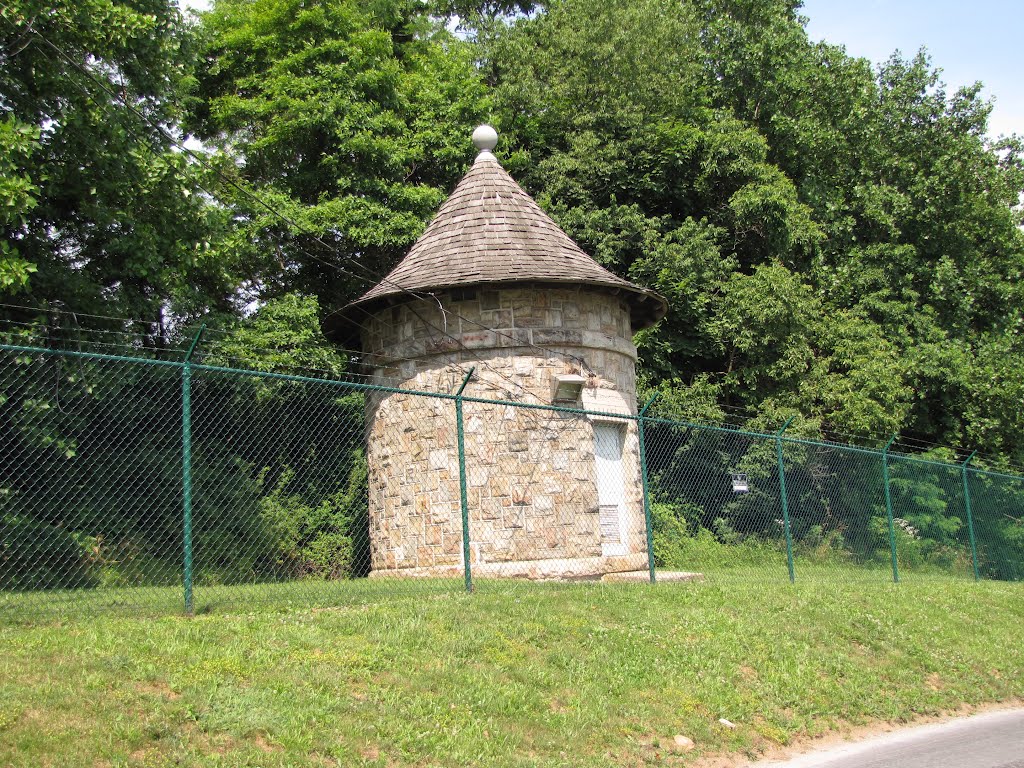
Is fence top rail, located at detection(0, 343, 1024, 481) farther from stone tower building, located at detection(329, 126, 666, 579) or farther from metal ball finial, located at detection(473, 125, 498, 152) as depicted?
metal ball finial, located at detection(473, 125, 498, 152)

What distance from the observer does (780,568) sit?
1486cm

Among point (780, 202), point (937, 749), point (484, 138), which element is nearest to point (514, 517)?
point (937, 749)

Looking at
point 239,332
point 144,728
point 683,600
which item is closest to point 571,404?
point 683,600

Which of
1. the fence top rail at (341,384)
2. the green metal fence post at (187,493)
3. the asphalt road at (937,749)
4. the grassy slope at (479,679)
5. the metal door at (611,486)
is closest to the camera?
the grassy slope at (479,679)

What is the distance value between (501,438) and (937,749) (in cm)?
688

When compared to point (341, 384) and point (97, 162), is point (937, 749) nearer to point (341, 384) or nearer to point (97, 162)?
point (341, 384)

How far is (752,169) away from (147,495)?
51.7 feet

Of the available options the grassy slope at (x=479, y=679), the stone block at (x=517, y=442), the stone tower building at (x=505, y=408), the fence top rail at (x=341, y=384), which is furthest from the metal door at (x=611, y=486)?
the grassy slope at (x=479, y=679)

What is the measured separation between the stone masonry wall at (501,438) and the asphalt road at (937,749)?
5.41 metres

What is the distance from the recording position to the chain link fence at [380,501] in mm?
11984

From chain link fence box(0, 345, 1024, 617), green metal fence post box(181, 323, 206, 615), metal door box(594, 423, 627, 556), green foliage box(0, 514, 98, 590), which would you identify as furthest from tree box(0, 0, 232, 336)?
metal door box(594, 423, 627, 556)

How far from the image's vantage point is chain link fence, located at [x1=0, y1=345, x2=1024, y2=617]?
12.0 metres

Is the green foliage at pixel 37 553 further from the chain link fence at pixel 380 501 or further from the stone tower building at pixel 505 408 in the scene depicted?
the stone tower building at pixel 505 408

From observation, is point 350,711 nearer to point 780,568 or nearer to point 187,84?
point 780,568
